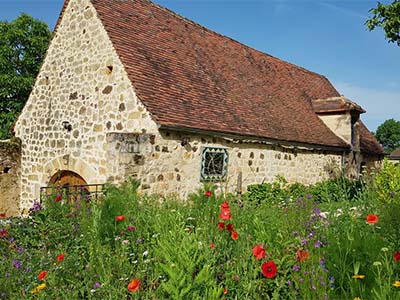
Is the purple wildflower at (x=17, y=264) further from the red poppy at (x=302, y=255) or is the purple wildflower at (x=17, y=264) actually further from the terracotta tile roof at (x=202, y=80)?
the terracotta tile roof at (x=202, y=80)

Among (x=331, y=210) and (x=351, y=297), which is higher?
(x=331, y=210)

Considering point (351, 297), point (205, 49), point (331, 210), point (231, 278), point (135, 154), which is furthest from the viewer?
point (205, 49)

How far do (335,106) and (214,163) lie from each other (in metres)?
8.33

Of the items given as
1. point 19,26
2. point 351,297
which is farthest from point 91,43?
point 19,26

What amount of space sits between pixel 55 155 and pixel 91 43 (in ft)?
10.4

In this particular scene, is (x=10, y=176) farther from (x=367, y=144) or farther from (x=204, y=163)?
(x=367, y=144)

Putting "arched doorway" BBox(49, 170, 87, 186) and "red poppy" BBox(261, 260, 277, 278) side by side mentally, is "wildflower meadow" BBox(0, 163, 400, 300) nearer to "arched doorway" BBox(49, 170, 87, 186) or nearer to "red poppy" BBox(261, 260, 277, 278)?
"red poppy" BBox(261, 260, 277, 278)

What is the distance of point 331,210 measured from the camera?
3.70 m

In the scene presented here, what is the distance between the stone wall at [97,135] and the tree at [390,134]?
241 ft

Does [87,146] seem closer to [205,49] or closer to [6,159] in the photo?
[6,159]

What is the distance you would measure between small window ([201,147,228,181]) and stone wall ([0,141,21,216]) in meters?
5.74

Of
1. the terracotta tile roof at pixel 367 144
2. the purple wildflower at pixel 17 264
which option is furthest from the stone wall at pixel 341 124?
the purple wildflower at pixel 17 264

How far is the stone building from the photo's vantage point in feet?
27.3

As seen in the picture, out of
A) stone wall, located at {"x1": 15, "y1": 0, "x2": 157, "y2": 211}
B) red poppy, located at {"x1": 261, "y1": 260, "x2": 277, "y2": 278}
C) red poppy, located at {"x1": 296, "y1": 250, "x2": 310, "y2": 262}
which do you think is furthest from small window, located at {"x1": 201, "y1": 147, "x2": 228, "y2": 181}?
red poppy, located at {"x1": 261, "y1": 260, "x2": 277, "y2": 278}
